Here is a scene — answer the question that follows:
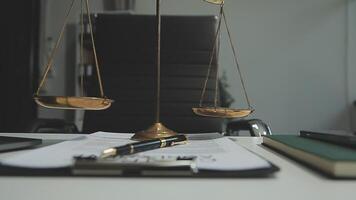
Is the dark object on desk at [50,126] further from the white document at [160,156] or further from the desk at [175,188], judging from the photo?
the desk at [175,188]

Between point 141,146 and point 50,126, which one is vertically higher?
point 141,146

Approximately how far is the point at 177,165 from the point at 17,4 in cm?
287

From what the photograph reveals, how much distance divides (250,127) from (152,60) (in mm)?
491

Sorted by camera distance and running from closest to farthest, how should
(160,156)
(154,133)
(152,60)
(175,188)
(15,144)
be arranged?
(175,188), (160,156), (15,144), (154,133), (152,60)

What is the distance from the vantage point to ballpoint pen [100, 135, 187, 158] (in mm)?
449

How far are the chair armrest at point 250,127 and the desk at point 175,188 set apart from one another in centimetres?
75

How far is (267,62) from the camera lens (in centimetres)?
308

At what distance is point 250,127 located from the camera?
120 centimetres

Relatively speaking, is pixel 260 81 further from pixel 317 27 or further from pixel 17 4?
pixel 17 4

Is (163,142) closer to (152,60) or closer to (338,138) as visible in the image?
(338,138)

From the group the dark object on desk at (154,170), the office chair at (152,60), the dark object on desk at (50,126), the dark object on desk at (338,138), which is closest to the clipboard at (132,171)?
the dark object on desk at (154,170)

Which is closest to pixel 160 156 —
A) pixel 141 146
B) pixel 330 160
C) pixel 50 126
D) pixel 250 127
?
pixel 141 146

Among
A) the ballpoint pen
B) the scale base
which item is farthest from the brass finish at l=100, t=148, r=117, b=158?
the scale base

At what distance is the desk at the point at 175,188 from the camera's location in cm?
33
